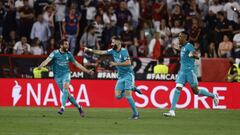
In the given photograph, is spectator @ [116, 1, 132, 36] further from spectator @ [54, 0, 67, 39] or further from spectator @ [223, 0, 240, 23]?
spectator @ [223, 0, 240, 23]

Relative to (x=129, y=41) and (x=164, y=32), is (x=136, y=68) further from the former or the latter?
(x=164, y=32)

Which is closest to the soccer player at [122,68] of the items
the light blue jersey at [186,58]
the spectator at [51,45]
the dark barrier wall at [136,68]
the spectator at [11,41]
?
the light blue jersey at [186,58]

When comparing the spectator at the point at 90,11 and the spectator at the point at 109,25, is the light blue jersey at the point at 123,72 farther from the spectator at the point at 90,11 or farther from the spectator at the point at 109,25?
the spectator at the point at 90,11

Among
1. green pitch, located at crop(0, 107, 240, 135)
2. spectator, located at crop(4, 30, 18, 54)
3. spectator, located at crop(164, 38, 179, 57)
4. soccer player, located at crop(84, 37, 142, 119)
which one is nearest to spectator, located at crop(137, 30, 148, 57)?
spectator, located at crop(164, 38, 179, 57)

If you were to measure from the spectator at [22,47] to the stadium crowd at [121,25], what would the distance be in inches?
6.3

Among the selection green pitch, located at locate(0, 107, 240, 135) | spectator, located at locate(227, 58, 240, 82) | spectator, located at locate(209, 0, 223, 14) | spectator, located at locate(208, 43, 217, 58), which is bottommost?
green pitch, located at locate(0, 107, 240, 135)

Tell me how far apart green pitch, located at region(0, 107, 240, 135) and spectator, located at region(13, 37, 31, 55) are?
19.7 ft

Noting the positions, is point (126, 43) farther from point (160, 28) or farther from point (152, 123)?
point (152, 123)

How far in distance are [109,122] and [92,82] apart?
7473 mm

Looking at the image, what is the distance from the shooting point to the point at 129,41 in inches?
1171

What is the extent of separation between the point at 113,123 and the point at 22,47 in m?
11.2

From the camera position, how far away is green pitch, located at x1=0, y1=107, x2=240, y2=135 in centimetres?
1584

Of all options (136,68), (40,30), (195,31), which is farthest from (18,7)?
(195,31)

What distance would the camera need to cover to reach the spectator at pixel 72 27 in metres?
29.6
